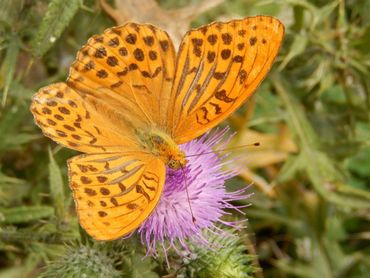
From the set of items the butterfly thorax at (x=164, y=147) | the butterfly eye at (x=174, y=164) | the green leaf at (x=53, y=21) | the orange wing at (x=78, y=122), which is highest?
the green leaf at (x=53, y=21)

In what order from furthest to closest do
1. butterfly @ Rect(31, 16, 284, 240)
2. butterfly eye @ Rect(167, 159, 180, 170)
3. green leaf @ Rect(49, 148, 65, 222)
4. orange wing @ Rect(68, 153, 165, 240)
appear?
green leaf @ Rect(49, 148, 65, 222) → butterfly eye @ Rect(167, 159, 180, 170) → butterfly @ Rect(31, 16, 284, 240) → orange wing @ Rect(68, 153, 165, 240)

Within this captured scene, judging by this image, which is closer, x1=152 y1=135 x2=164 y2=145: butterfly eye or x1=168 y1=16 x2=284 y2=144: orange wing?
x1=168 y1=16 x2=284 y2=144: orange wing

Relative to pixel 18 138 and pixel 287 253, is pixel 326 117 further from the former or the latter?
pixel 18 138

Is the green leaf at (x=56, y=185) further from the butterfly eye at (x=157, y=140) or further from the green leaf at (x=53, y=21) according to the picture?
the green leaf at (x=53, y=21)

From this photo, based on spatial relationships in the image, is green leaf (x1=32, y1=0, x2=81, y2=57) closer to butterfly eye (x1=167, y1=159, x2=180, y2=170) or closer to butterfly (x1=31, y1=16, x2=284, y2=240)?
butterfly (x1=31, y1=16, x2=284, y2=240)

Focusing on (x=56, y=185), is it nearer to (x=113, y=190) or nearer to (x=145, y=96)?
(x=145, y=96)

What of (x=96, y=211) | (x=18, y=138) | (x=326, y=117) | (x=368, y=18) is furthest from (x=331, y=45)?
(x=96, y=211)

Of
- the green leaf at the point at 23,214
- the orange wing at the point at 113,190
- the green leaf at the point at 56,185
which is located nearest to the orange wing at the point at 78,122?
the orange wing at the point at 113,190

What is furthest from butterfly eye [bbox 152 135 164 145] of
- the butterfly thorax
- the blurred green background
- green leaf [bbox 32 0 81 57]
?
green leaf [bbox 32 0 81 57]
